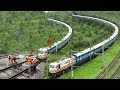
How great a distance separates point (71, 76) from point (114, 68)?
5.16 m

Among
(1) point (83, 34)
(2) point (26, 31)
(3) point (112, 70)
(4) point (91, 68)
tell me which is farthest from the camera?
(2) point (26, 31)

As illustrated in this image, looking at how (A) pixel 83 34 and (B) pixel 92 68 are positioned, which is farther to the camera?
(A) pixel 83 34

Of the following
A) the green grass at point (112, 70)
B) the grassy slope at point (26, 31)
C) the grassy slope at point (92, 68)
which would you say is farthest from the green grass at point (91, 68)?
the grassy slope at point (26, 31)

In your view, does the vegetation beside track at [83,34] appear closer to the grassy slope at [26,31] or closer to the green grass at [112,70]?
the grassy slope at [26,31]

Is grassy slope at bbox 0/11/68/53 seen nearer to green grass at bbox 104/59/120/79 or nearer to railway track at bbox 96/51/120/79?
railway track at bbox 96/51/120/79

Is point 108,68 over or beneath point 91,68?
over

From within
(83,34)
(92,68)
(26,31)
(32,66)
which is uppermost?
(26,31)

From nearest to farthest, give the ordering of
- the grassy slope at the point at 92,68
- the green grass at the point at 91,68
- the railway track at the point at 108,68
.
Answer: the railway track at the point at 108,68 → the green grass at the point at 91,68 → the grassy slope at the point at 92,68

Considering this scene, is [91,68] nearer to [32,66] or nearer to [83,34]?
[32,66]

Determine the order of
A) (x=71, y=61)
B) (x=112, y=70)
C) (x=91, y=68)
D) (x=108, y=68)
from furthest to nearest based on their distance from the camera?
1. (x=91, y=68)
2. (x=71, y=61)
3. (x=108, y=68)
4. (x=112, y=70)

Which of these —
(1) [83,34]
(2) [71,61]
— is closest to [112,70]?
(2) [71,61]

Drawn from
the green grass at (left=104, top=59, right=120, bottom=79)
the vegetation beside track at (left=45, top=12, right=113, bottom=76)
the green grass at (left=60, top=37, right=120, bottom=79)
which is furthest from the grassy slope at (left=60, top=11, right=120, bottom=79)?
the vegetation beside track at (left=45, top=12, right=113, bottom=76)

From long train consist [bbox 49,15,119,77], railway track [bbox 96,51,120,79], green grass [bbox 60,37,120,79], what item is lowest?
green grass [bbox 60,37,120,79]
